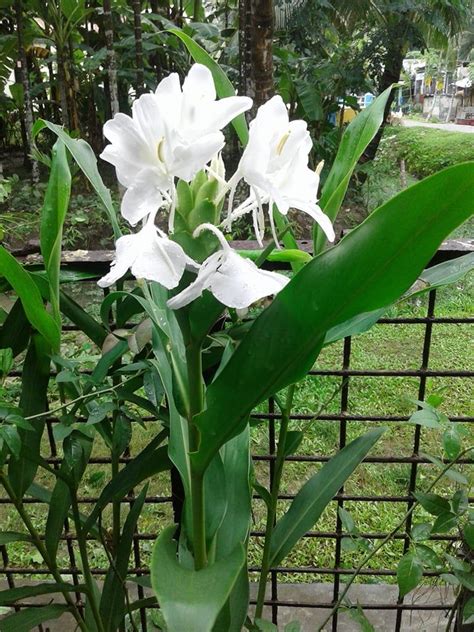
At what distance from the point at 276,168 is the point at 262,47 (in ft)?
10.5

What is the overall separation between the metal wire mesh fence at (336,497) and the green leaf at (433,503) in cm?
6

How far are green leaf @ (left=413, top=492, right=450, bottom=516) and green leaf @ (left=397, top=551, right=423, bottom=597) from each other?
7 centimetres

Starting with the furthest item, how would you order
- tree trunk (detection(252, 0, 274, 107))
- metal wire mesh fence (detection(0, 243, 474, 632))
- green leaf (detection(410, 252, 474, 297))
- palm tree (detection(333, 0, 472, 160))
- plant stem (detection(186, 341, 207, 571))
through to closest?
palm tree (detection(333, 0, 472, 160))
tree trunk (detection(252, 0, 274, 107))
metal wire mesh fence (detection(0, 243, 474, 632))
green leaf (detection(410, 252, 474, 297))
plant stem (detection(186, 341, 207, 571))

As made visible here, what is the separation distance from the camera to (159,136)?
43cm

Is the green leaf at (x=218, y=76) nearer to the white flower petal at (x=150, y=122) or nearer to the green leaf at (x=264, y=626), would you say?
the white flower petal at (x=150, y=122)

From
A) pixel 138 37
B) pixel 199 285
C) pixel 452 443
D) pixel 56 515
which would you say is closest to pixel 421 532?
pixel 452 443

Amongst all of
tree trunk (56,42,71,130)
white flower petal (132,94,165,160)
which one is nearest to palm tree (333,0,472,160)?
tree trunk (56,42,71,130)

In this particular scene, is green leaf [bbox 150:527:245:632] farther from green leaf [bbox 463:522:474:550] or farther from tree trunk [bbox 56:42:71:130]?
tree trunk [bbox 56:42:71:130]

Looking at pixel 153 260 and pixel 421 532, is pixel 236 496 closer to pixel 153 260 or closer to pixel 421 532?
pixel 421 532

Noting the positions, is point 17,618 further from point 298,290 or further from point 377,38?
point 377,38

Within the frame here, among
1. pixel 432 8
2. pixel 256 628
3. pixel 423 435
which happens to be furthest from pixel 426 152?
pixel 256 628

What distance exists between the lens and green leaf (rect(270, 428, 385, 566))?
0.78 m

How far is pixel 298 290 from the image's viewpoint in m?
0.45

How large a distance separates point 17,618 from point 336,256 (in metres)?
0.67
